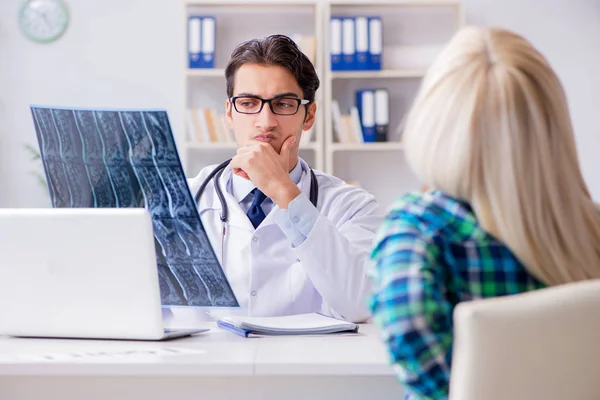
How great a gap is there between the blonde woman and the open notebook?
551 millimetres

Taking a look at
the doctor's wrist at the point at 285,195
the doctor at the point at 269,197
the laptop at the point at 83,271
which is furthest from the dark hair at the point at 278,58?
the laptop at the point at 83,271

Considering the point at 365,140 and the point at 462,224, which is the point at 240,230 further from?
the point at 365,140

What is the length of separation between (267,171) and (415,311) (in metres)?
0.86

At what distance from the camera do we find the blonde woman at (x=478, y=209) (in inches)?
33.6

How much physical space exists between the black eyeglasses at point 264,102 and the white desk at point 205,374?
0.72 metres

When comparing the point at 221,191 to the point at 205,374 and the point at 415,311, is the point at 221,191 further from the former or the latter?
the point at 415,311

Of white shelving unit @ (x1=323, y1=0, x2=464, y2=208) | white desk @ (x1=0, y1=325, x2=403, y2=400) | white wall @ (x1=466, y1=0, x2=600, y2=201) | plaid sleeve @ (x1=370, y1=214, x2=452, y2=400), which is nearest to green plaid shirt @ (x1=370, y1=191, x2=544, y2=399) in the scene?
plaid sleeve @ (x1=370, y1=214, x2=452, y2=400)

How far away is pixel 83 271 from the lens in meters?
1.26

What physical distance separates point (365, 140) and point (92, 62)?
158 centimetres

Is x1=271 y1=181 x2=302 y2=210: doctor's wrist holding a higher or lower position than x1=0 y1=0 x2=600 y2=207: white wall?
lower

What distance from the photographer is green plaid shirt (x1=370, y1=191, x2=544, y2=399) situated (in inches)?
33.1

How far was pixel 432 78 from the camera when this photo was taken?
3.01 ft

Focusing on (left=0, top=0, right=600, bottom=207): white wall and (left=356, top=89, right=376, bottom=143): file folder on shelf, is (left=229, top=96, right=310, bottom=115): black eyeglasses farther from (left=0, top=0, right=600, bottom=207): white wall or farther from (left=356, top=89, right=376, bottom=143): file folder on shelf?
Answer: (left=0, top=0, right=600, bottom=207): white wall

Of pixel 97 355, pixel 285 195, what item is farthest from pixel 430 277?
pixel 285 195
